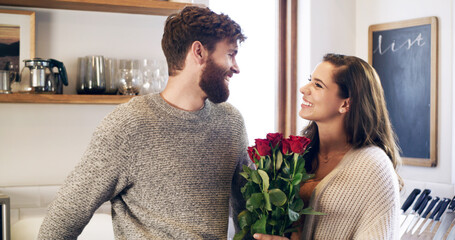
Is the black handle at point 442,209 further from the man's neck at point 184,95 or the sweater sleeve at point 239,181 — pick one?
the man's neck at point 184,95

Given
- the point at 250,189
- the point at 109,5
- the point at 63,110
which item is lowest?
the point at 250,189

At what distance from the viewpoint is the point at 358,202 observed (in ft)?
5.32

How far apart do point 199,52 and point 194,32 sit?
6 cm

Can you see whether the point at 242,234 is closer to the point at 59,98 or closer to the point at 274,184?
the point at 274,184

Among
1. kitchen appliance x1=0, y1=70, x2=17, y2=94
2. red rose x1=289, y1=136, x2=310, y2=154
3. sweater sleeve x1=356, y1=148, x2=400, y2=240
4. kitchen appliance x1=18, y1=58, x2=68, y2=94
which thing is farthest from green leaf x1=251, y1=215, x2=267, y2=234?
kitchen appliance x1=0, y1=70, x2=17, y2=94

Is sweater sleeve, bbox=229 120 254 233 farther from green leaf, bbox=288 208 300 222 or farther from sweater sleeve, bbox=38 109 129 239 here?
sweater sleeve, bbox=38 109 129 239

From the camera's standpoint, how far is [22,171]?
8.33ft

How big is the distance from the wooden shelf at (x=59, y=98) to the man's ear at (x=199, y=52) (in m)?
1.01

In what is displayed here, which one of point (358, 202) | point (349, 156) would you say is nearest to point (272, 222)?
point (358, 202)

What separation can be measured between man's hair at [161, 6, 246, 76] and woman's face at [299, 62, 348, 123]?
16.7 inches

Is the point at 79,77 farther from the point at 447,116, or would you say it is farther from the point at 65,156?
the point at 447,116

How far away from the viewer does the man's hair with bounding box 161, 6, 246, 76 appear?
1.52 m

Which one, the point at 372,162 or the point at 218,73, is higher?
the point at 218,73

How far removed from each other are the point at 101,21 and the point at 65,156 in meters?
0.75
